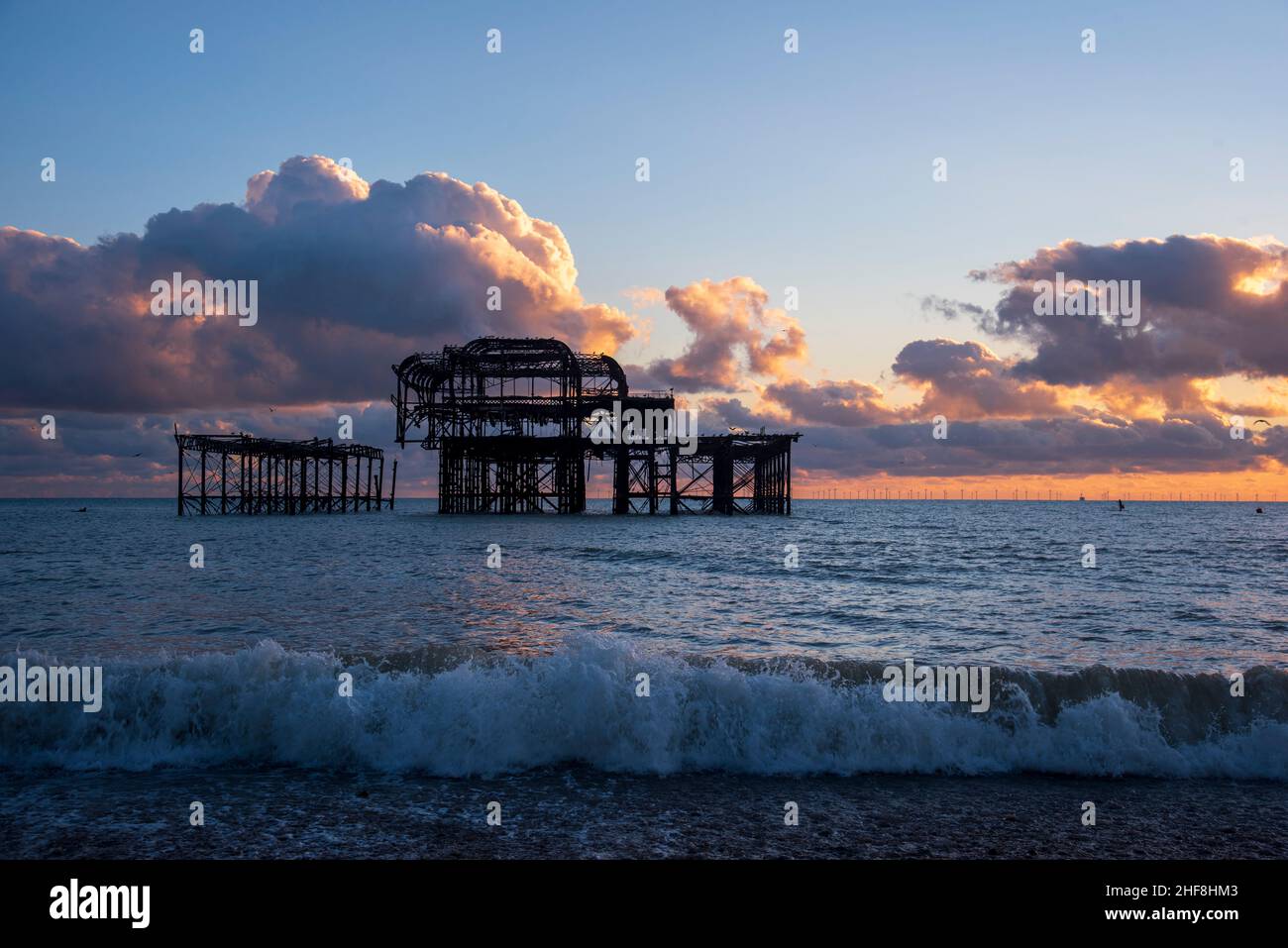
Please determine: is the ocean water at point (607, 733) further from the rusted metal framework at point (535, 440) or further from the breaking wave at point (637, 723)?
the rusted metal framework at point (535, 440)

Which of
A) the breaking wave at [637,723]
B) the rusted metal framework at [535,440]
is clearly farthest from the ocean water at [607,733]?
the rusted metal framework at [535,440]

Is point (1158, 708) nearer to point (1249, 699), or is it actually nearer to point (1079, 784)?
point (1249, 699)

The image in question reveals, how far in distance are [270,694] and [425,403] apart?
5933 centimetres

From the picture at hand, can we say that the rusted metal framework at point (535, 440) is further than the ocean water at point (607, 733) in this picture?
Yes

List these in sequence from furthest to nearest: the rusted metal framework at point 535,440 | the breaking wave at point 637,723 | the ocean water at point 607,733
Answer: the rusted metal framework at point 535,440 < the breaking wave at point 637,723 < the ocean water at point 607,733

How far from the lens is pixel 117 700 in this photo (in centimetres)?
922

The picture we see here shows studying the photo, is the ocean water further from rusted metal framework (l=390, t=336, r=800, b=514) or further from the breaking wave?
rusted metal framework (l=390, t=336, r=800, b=514)

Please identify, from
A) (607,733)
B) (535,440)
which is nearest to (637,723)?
(607,733)

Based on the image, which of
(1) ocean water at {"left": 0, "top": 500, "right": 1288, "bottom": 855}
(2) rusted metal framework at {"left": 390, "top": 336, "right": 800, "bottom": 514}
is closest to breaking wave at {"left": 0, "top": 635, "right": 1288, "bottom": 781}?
(1) ocean water at {"left": 0, "top": 500, "right": 1288, "bottom": 855}

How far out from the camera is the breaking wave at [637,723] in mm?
8391

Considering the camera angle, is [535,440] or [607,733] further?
[535,440]

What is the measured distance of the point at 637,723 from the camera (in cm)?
875

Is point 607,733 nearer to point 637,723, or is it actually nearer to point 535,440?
point 637,723

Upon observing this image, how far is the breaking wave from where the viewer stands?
8.39 meters
